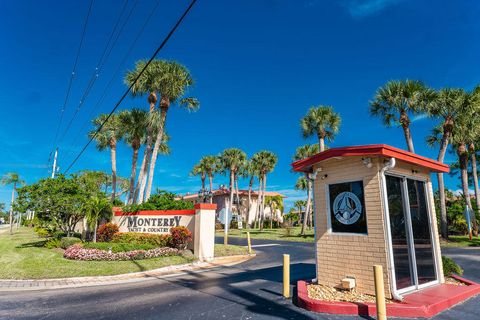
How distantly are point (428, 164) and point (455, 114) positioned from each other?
19.6 m

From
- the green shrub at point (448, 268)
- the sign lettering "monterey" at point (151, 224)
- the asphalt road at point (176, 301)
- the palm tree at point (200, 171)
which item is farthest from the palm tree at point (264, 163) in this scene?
the green shrub at point (448, 268)

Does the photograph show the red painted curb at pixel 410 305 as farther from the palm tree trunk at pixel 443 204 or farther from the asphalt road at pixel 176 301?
the palm tree trunk at pixel 443 204

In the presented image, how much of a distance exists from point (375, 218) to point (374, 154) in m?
1.48

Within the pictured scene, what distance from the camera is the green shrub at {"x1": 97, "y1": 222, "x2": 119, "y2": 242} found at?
18.0 meters

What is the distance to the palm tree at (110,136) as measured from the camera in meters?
30.6

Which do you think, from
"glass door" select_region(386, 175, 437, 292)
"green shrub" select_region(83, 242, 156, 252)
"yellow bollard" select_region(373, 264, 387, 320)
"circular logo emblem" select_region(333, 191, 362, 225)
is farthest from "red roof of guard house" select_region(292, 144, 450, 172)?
"green shrub" select_region(83, 242, 156, 252)

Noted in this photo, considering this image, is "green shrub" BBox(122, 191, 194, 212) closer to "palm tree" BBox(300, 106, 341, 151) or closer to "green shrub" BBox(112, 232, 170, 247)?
"green shrub" BBox(112, 232, 170, 247)

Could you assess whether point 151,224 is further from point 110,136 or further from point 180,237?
point 110,136

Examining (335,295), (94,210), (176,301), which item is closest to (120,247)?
(94,210)

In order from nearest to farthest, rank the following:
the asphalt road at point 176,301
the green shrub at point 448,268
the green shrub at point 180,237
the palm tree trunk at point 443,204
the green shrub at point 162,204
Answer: the asphalt road at point 176,301 → the green shrub at point 448,268 → the green shrub at point 180,237 → the green shrub at point 162,204 → the palm tree trunk at point 443,204

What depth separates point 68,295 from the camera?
8.01 m

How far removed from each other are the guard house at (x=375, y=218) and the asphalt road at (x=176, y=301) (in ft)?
3.87

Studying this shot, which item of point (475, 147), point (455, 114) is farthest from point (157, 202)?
point (475, 147)

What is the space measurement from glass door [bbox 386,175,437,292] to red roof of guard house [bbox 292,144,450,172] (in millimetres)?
549
